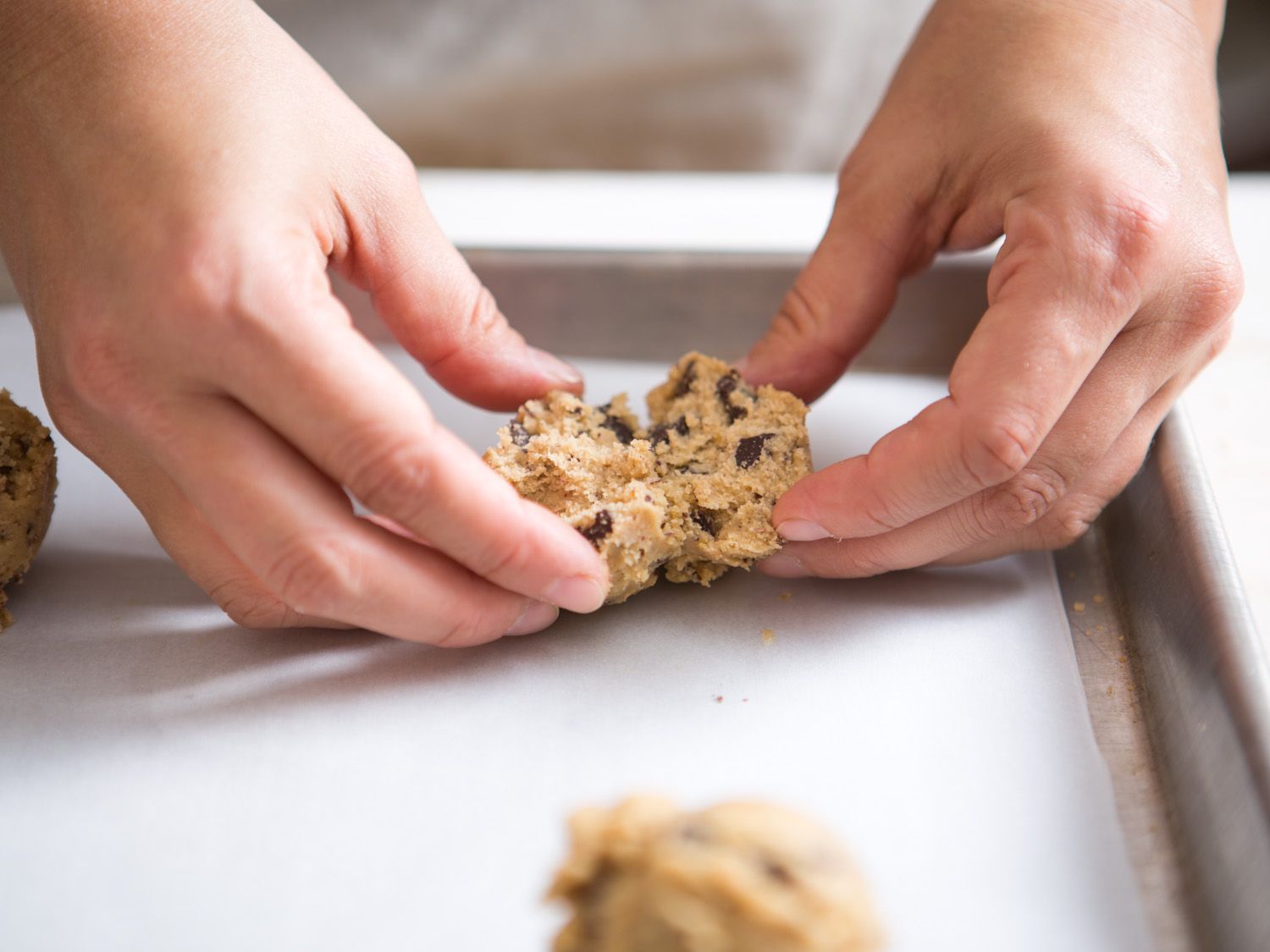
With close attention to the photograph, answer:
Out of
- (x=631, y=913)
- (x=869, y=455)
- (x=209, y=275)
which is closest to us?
(x=631, y=913)

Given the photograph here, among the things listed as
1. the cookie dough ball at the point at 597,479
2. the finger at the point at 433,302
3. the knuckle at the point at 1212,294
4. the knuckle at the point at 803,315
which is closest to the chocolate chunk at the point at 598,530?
the cookie dough ball at the point at 597,479

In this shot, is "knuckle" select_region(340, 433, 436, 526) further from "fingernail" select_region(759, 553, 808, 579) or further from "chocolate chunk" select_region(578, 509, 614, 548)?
"fingernail" select_region(759, 553, 808, 579)

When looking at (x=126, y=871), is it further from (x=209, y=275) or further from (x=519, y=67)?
(x=519, y=67)

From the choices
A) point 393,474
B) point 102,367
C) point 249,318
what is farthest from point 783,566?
point 102,367

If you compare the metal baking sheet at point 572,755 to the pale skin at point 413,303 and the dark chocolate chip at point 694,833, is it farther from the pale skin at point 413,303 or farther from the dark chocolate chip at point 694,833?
the dark chocolate chip at point 694,833

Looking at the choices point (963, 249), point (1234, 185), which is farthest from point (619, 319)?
point (1234, 185)

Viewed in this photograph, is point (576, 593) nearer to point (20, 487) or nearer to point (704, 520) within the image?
point (704, 520)

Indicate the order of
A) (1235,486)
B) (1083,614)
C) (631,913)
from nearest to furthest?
1. (631,913)
2. (1083,614)
3. (1235,486)
